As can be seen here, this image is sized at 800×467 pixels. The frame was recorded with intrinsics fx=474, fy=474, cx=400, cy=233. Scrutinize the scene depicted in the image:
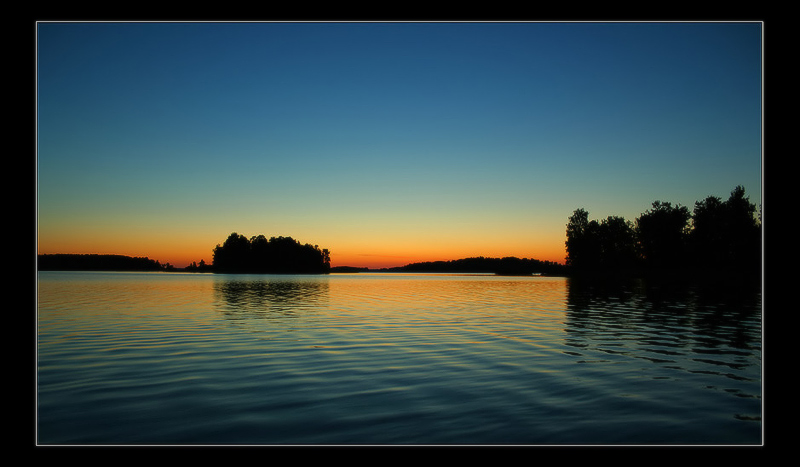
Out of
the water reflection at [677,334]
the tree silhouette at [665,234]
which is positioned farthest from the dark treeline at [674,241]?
the water reflection at [677,334]

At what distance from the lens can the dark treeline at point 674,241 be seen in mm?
106125

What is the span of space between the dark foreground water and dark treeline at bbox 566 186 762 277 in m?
84.7

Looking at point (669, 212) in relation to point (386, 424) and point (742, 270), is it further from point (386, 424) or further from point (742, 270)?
point (386, 424)

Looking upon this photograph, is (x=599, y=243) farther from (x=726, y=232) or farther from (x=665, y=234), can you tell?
(x=726, y=232)

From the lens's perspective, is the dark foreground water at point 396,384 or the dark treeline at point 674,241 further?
the dark treeline at point 674,241

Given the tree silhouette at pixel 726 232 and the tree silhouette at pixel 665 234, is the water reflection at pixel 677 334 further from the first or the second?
the tree silhouette at pixel 665 234

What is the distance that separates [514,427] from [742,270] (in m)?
126

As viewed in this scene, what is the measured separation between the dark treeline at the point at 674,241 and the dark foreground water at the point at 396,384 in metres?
84.7

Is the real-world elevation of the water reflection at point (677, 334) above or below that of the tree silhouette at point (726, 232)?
below

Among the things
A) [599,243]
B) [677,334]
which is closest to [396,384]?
[677,334]
